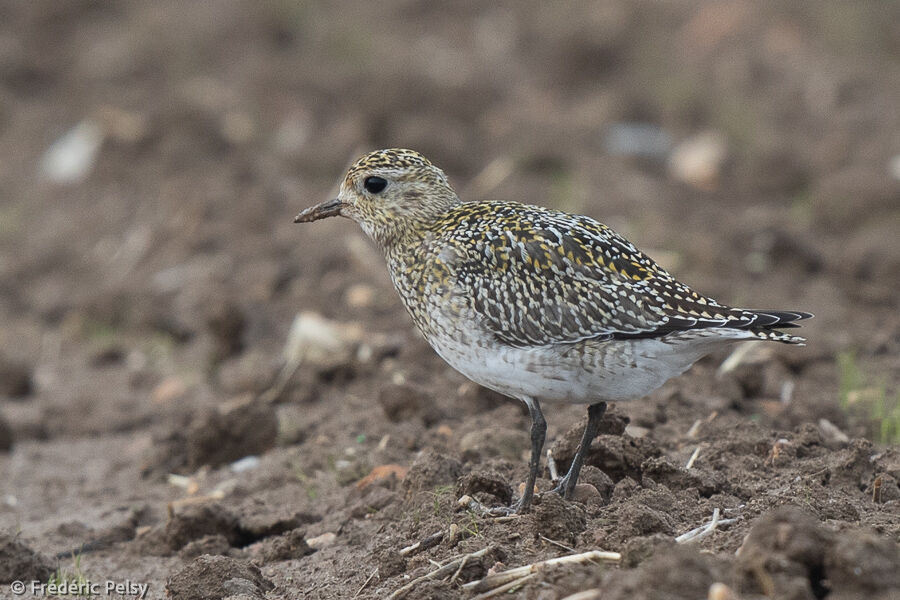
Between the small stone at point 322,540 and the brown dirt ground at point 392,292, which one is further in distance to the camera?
the small stone at point 322,540

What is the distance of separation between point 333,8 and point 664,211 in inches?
286

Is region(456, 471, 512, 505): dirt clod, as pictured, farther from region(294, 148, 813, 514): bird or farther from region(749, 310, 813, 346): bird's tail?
region(749, 310, 813, 346): bird's tail

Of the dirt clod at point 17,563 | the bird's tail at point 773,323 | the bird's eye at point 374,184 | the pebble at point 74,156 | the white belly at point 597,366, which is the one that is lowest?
the dirt clod at point 17,563

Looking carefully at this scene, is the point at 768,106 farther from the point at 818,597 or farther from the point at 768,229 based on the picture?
the point at 818,597

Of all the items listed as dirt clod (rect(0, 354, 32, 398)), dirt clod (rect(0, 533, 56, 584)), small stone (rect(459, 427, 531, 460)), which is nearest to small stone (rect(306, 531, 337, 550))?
small stone (rect(459, 427, 531, 460))

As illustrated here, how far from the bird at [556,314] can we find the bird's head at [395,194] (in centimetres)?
20

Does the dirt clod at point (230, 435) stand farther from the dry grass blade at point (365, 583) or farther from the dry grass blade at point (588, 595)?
the dry grass blade at point (588, 595)

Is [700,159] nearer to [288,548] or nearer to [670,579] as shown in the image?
[288,548]

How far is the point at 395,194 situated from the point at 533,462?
1729mm

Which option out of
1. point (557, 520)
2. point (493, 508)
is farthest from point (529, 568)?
point (493, 508)

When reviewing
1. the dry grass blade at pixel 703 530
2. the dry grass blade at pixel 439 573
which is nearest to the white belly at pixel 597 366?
the dry grass blade at pixel 703 530

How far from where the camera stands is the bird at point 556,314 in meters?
5.79

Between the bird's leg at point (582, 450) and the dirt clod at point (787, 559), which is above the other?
the bird's leg at point (582, 450)

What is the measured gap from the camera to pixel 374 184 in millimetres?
6707
